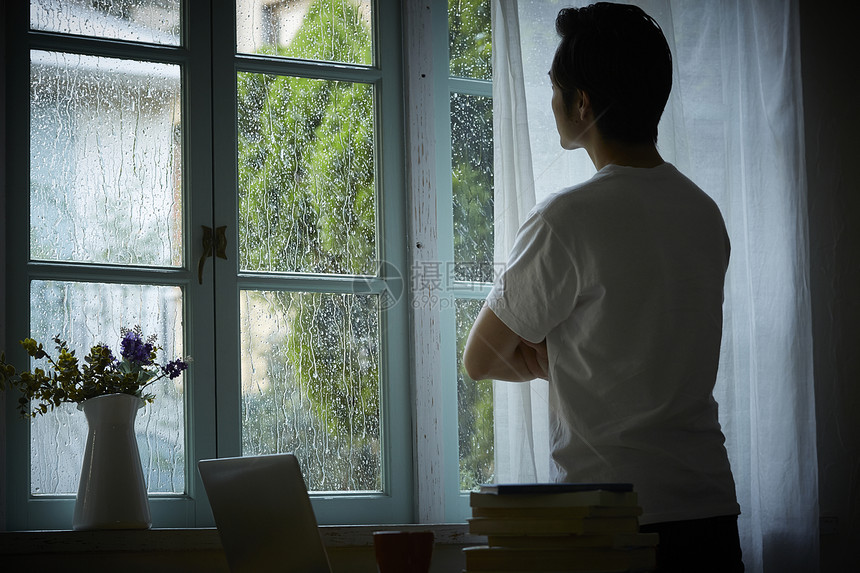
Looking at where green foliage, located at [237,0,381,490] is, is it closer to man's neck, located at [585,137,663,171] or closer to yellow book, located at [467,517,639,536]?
man's neck, located at [585,137,663,171]

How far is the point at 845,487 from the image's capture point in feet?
7.24

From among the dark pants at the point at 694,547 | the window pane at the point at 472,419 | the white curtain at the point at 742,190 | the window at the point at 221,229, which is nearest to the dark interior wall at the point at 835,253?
the white curtain at the point at 742,190

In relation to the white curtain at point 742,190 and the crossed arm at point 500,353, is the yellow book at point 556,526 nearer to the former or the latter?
the crossed arm at point 500,353

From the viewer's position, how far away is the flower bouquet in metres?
1.79

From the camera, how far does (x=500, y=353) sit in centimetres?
135

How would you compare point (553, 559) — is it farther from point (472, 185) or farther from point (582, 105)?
point (472, 185)

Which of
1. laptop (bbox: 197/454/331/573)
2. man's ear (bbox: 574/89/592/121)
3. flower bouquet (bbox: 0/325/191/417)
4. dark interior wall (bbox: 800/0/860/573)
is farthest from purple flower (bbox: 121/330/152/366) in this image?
dark interior wall (bbox: 800/0/860/573)

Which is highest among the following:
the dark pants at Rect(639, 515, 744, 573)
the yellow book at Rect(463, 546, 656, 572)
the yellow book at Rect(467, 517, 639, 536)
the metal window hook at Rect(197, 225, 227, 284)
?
the metal window hook at Rect(197, 225, 227, 284)

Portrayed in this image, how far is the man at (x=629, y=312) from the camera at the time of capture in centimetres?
120

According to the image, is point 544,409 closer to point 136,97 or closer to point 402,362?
point 402,362

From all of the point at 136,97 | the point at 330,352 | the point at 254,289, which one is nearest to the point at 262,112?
the point at 136,97

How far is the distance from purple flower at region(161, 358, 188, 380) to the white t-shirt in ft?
2.73

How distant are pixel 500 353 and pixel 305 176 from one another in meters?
0.97

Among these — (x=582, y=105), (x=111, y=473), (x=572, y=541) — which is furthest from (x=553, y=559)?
(x=111, y=473)
